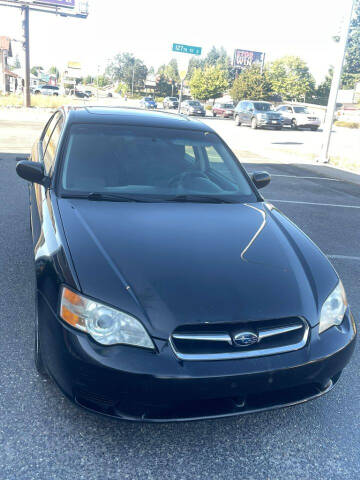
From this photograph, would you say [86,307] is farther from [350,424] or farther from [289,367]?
[350,424]

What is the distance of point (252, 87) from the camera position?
51.2 metres

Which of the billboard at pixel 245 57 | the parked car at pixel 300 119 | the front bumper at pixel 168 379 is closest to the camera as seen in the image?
the front bumper at pixel 168 379

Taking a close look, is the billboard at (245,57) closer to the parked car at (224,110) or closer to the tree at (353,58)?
the tree at (353,58)

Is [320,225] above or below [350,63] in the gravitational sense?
below

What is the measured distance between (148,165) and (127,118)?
0.63 metres

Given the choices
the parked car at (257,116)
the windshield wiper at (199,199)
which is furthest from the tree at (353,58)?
the windshield wiper at (199,199)

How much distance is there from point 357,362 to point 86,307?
6.79 ft

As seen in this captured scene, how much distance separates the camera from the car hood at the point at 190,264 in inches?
89.0

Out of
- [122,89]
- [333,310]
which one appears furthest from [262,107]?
[122,89]

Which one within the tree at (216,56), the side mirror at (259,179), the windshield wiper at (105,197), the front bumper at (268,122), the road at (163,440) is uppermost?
the tree at (216,56)

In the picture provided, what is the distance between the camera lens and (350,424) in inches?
103

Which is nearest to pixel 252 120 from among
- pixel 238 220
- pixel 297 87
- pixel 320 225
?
pixel 320 225

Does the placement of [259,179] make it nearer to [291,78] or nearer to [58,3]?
[58,3]

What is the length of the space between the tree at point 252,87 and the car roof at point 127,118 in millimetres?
49820
